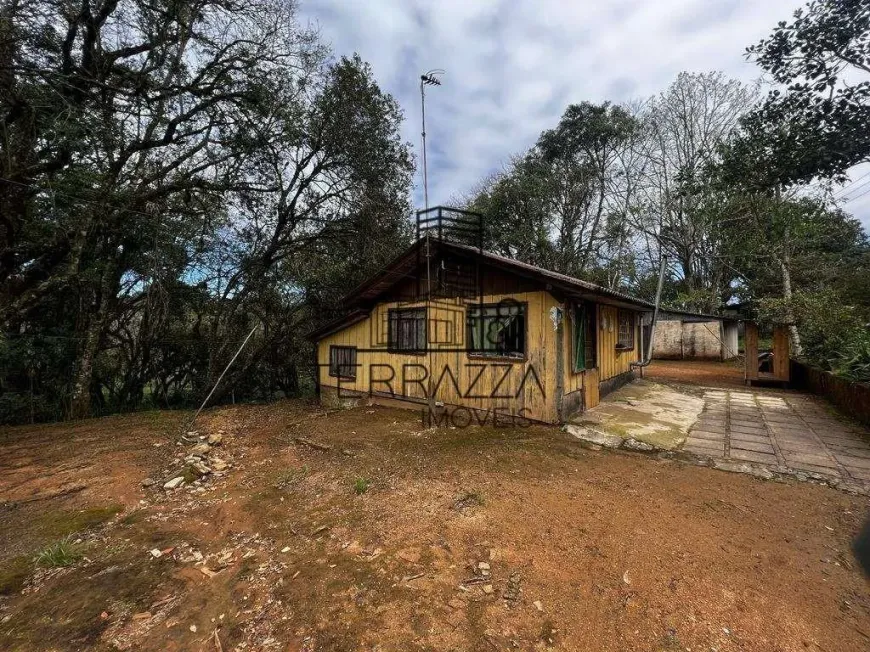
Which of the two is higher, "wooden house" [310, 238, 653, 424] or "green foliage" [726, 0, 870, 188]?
"green foliage" [726, 0, 870, 188]

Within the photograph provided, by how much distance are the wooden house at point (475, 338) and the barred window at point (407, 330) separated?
0.08ft

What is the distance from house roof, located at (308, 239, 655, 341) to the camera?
18.3ft

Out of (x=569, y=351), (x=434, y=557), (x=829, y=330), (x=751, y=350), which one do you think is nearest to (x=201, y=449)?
(x=434, y=557)

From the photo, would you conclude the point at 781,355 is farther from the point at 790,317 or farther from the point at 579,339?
the point at 579,339

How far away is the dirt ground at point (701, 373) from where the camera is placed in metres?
10.6

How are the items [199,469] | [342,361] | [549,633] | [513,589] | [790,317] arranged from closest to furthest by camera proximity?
[549,633]
[513,589]
[199,469]
[342,361]
[790,317]

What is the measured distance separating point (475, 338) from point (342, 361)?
396 cm

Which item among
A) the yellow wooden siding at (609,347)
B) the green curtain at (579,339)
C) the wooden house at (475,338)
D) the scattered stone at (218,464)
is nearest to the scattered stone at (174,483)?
the scattered stone at (218,464)

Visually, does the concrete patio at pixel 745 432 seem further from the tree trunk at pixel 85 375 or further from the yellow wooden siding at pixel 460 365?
the tree trunk at pixel 85 375

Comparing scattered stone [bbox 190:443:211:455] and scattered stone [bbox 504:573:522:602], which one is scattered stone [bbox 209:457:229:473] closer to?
scattered stone [bbox 190:443:211:455]

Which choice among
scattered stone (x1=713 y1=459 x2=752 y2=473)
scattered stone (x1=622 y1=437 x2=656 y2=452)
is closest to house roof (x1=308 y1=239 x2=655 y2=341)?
scattered stone (x1=622 y1=437 x2=656 y2=452)

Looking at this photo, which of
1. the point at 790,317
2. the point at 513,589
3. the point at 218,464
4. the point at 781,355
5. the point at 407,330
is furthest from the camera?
the point at 790,317

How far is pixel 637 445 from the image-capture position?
5.07 metres

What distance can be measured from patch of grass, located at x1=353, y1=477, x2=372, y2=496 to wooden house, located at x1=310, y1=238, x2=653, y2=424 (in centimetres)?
280
